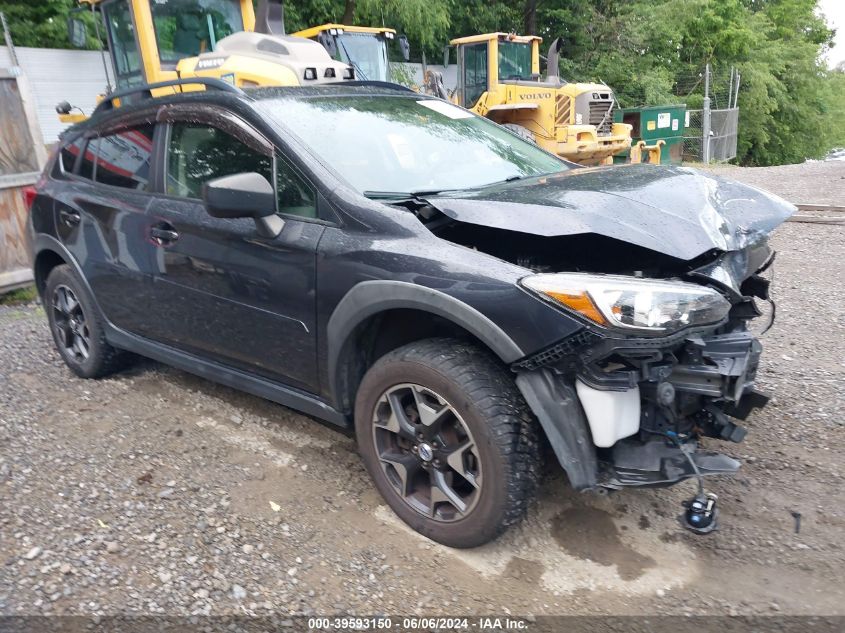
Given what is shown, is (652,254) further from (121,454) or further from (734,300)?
(121,454)

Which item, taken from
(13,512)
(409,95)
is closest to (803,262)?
(409,95)

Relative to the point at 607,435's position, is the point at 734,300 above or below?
above

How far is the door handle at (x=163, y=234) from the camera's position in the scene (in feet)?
12.0

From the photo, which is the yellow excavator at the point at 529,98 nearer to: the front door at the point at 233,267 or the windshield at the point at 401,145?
the windshield at the point at 401,145

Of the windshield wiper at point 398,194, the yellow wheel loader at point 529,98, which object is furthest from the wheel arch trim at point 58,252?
the yellow wheel loader at point 529,98

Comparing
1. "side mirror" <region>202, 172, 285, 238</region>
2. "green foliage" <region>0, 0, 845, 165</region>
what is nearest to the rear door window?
"side mirror" <region>202, 172, 285, 238</region>

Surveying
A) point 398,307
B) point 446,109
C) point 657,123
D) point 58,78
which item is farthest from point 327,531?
point 657,123

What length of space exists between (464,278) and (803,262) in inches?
230

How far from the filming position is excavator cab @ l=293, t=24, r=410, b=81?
11247 mm

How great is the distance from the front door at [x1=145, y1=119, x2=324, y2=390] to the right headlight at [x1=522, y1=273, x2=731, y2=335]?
1.13 meters

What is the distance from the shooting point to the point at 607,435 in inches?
96.9

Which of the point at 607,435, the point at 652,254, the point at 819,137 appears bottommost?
the point at 819,137

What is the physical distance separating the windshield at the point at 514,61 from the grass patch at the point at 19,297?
431 inches

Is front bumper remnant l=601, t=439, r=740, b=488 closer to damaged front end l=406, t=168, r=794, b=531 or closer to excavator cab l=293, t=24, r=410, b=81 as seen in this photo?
damaged front end l=406, t=168, r=794, b=531
